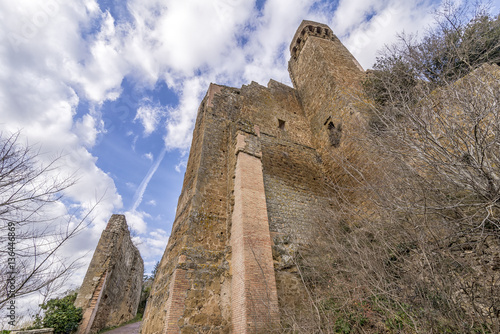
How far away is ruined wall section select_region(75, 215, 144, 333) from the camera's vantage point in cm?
914

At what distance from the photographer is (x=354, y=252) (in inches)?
173

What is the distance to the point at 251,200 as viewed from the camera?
19.6 ft

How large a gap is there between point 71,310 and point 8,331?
1.77 meters

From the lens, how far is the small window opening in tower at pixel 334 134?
29.7ft

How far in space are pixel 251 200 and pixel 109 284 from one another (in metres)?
9.25

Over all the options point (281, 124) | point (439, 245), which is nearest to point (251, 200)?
point (439, 245)

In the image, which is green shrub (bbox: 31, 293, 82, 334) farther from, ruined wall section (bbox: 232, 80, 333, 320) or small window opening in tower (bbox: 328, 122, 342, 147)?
small window opening in tower (bbox: 328, 122, 342, 147)

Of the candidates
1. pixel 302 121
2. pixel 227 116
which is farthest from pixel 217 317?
pixel 302 121

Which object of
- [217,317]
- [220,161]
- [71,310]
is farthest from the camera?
[71,310]

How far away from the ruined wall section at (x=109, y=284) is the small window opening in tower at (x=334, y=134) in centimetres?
1111

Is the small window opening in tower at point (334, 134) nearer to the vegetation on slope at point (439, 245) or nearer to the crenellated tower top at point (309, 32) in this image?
the vegetation on slope at point (439, 245)

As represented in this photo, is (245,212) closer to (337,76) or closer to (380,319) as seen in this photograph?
(380,319)

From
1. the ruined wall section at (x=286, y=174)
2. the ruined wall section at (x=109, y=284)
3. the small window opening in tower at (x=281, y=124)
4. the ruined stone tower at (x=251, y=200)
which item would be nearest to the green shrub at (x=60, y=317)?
the ruined wall section at (x=109, y=284)

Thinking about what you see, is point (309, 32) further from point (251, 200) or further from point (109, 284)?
point (109, 284)
